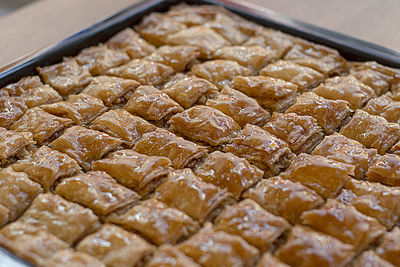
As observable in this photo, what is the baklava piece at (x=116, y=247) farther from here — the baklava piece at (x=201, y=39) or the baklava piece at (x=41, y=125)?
the baklava piece at (x=201, y=39)

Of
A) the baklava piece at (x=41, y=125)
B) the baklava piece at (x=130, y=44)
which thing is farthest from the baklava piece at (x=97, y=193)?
the baklava piece at (x=130, y=44)

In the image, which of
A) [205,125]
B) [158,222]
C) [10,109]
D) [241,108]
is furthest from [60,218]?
[241,108]

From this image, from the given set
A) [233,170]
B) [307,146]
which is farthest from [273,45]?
[233,170]

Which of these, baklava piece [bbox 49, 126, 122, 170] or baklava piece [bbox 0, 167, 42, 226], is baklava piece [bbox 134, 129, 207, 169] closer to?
baklava piece [bbox 49, 126, 122, 170]

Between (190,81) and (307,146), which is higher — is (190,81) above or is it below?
above

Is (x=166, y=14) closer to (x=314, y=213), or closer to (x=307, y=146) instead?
(x=307, y=146)

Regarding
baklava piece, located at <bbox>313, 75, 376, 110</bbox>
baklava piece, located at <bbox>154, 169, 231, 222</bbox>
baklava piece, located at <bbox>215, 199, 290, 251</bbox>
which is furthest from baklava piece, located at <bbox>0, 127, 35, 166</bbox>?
baklava piece, located at <bbox>313, 75, 376, 110</bbox>

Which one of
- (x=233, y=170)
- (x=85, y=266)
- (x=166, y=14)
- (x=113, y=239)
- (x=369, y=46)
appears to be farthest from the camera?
(x=166, y=14)

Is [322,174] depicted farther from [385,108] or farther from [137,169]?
[137,169]
